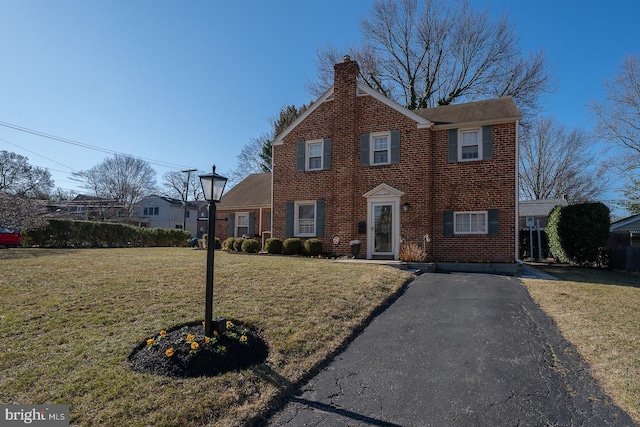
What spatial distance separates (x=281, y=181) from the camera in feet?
52.1

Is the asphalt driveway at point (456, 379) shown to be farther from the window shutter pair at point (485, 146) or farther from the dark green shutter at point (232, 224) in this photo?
the dark green shutter at point (232, 224)

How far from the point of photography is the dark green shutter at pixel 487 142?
12.6 metres

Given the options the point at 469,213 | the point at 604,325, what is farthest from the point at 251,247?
the point at 604,325

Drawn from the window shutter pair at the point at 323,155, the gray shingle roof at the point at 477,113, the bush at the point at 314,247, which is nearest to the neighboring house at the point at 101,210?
the window shutter pair at the point at 323,155

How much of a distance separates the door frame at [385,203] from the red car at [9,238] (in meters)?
16.9

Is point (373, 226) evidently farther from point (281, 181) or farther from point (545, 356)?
point (545, 356)

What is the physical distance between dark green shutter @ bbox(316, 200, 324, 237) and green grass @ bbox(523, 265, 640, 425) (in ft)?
24.2

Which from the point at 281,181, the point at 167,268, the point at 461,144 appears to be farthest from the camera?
the point at 281,181

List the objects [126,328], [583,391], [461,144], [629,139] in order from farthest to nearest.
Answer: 1. [629,139]
2. [461,144]
3. [126,328]
4. [583,391]

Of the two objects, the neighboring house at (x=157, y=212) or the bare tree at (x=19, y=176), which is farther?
the neighboring house at (x=157, y=212)

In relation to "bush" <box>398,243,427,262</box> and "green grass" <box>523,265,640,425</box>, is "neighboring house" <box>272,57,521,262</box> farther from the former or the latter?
"green grass" <box>523,265,640,425</box>

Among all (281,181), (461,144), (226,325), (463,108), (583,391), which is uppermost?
(463,108)

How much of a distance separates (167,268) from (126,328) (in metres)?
4.69

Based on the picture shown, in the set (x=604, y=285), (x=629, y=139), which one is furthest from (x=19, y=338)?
(x=629, y=139)
